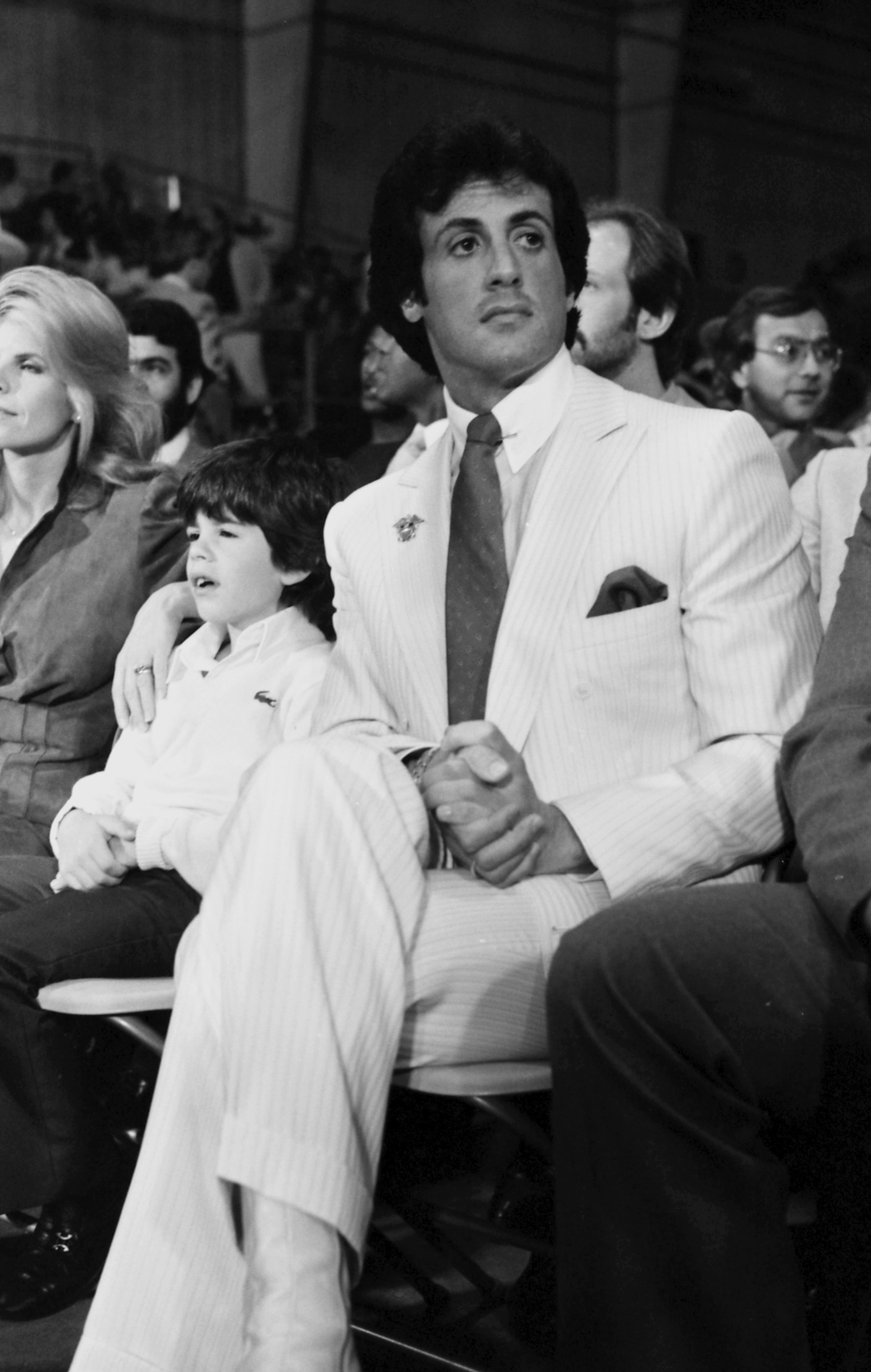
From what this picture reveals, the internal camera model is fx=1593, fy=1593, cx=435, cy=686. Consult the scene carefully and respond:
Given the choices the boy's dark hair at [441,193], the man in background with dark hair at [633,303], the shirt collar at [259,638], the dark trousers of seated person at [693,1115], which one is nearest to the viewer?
the dark trousers of seated person at [693,1115]

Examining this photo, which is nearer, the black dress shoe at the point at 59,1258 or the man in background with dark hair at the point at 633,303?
the black dress shoe at the point at 59,1258

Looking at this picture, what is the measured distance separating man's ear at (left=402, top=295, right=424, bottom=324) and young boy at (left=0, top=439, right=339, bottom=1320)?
29 centimetres

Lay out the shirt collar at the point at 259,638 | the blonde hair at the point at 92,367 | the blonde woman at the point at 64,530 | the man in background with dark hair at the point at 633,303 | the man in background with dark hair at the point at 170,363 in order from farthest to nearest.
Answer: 1. the man in background with dark hair at the point at 170,363
2. the man in background with dark hair at the point at 633,303
3. the blonde hair at the point at 92,367
4. the blonde woman at the point at 64,530
5. the shirt collar at the point at 259,638

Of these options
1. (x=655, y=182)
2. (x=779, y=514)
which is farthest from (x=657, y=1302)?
(x=655, y=182)

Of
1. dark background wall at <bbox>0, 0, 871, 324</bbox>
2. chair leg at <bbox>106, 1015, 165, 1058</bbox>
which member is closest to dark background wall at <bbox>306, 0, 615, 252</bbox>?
dark background wall at <bbox>0, 0, 871, 324</bbox>

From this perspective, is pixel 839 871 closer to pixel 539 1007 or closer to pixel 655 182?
pixel 539 1007

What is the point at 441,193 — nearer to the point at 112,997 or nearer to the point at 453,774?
the point at 453,774

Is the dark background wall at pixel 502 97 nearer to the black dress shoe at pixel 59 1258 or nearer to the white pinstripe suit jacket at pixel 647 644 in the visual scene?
the white pinstripe suit jacket at pixel 647 644

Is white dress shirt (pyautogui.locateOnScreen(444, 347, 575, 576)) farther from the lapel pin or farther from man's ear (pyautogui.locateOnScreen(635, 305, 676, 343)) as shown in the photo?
man's ear (pyautogui.locateOnScreen(635, 305, 676, 343))

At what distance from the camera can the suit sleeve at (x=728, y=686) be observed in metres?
1.72

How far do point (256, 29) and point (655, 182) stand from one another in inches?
123

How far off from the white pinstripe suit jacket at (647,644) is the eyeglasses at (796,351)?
8.07ft

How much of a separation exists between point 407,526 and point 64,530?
36.2 inches

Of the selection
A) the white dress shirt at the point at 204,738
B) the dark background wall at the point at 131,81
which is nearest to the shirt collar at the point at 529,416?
the white dress shirt at the point at 204,738
